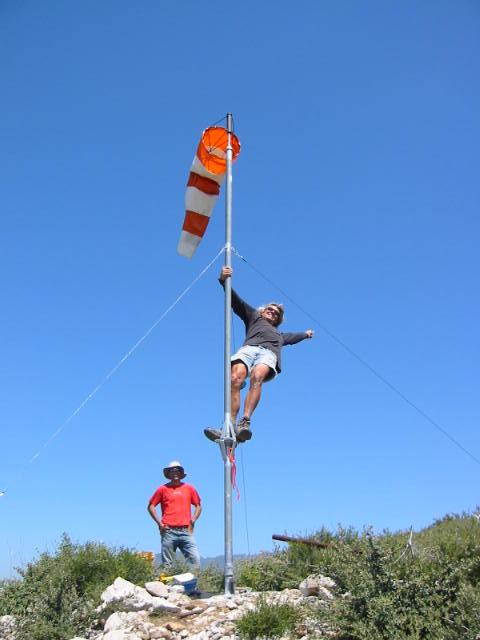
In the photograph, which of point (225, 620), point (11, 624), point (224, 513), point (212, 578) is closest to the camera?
point (225, 620)

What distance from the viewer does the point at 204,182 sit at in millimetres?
9336

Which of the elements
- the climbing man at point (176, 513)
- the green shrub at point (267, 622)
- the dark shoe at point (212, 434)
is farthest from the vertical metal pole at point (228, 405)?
the climbing man at point (176, 513)

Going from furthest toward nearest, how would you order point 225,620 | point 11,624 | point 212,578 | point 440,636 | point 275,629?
point 212,578, point 11,624, point 225,620, point 275,629, point 440,636

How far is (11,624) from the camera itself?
6336 mm

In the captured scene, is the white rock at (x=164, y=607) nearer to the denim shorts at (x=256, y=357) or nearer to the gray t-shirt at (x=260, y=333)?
the denim shorts at (x=256, y=357)

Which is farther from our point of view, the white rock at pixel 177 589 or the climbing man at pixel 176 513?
the climbing man at pixel 176 513

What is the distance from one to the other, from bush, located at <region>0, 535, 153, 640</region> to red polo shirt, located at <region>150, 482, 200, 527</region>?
183 centimetres

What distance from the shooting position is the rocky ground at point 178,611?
550 cm

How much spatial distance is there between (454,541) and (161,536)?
15.8 feet

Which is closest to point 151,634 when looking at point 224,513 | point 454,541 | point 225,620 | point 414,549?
point 225,620

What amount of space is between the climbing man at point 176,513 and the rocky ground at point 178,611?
258cm

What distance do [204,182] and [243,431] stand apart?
395 cm

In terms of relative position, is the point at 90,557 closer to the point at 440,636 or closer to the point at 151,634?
the point at 151,634

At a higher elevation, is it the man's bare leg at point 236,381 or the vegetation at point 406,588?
the man's bare leg at point 236,381
